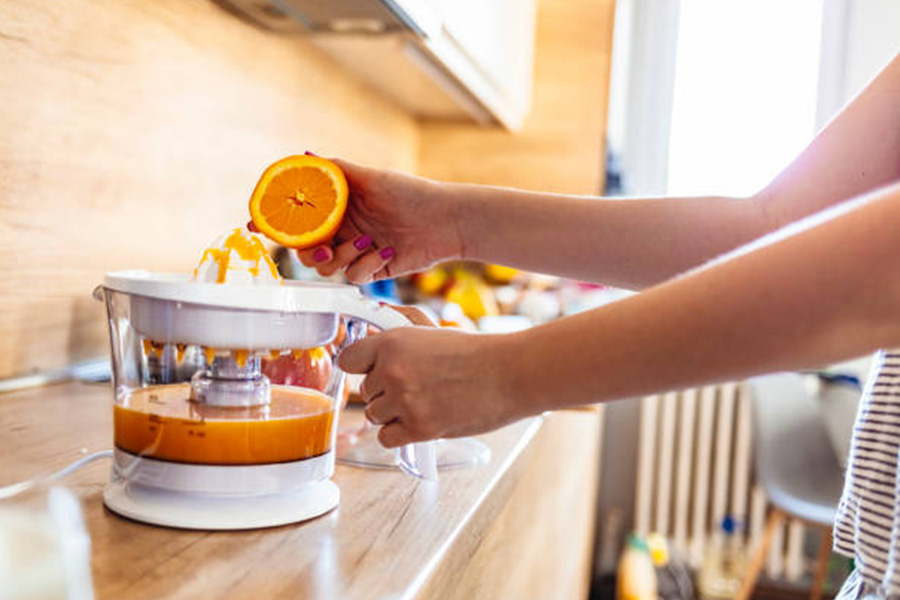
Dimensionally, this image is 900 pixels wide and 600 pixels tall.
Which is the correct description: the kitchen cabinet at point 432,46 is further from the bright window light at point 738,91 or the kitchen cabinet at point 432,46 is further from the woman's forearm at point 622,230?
the bright window light at point 738,91

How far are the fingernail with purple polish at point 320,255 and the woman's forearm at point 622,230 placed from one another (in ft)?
0.52

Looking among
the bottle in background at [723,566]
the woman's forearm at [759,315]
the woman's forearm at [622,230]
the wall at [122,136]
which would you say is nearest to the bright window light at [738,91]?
the bottle in background at [723,566]

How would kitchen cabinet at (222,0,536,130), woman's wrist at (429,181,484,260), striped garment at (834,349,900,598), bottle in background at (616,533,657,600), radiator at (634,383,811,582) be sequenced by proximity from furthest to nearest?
1. radiator at (634,383,811,582)
2. bottle in background at (616,533,657,600)
3. kitchen cabinet at (222,0,536,130)
4. woman's wrist at (429,181,484,260)
5. striped garment at (834,349,900,598)

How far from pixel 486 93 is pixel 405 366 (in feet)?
4.27

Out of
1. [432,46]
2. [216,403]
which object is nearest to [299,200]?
[216,403]

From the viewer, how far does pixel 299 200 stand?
0.81m

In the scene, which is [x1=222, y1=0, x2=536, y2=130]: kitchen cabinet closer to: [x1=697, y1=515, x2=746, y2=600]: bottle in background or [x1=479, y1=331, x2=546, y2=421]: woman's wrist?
[x1=479, y1=331, x2=546, y2=421]: woman's wrist

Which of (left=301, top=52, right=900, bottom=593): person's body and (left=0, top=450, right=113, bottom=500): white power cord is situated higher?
(left=301, top=52, right=900, bottom=593): person's body

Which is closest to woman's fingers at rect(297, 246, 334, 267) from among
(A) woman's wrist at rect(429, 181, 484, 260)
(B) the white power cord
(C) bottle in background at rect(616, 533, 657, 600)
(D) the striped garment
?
(A) woman's wrist at rect(429, 181, 484, 260)

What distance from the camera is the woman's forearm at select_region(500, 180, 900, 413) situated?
1.53 ft

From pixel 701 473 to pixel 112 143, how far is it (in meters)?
2.32

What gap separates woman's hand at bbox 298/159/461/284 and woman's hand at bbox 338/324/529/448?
0.94ft

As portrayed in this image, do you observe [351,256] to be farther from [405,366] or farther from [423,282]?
[423,282]

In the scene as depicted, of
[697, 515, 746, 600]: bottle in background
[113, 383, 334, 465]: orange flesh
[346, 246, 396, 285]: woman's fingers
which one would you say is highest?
[346, 246, 396, 285]: woman's fingers
